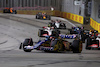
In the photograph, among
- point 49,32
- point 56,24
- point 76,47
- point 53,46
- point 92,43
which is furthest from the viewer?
point 56,24

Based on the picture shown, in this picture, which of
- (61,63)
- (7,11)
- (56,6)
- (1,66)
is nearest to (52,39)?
(61,63)

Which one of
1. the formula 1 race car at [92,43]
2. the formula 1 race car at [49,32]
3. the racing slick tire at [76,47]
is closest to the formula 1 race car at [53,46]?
the racing slick tire at [76,47]

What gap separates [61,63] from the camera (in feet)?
33.9

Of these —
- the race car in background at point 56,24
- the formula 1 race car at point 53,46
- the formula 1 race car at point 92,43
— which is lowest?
the race car in background at point 56,24

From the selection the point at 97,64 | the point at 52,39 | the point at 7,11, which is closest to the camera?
the point at 97,64

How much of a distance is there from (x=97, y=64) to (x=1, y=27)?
22776mm

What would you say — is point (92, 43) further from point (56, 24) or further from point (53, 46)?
point (56, 24)

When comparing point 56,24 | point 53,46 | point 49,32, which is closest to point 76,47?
point 53,46

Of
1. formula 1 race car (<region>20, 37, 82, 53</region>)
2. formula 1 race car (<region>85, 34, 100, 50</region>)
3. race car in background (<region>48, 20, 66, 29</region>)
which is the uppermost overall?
formula 1 race car (<region>20, 37, 82, 53</region>)

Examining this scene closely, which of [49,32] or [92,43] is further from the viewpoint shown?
[49,32]

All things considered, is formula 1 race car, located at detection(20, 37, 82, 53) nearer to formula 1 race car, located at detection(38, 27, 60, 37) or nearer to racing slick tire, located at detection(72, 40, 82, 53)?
racing slick tire, located at detection(72, 40, 82, 53)

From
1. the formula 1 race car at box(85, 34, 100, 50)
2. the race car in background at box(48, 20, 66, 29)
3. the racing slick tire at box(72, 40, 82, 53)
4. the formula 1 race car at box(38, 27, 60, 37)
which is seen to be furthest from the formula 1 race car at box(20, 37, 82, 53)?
the race car in background at box(48, 20, 66, 29)

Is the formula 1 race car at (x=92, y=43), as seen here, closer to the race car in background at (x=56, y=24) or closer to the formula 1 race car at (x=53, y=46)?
the formula 1 race car at (x=53, y=46)

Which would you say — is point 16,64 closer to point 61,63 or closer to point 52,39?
point 61,63
